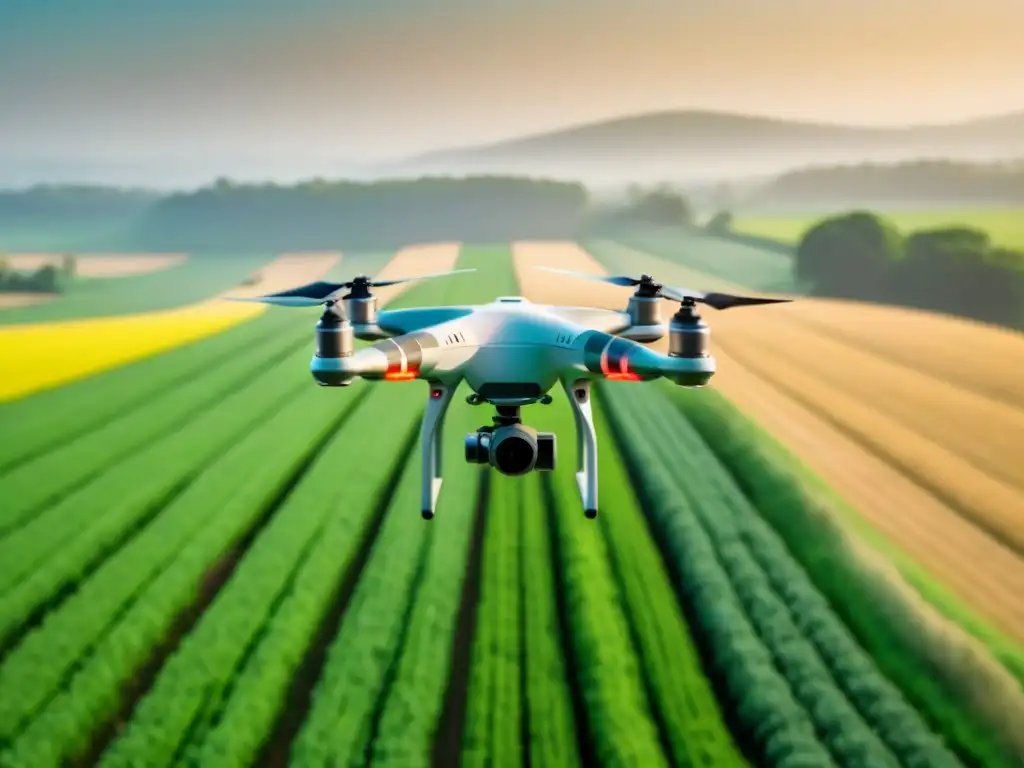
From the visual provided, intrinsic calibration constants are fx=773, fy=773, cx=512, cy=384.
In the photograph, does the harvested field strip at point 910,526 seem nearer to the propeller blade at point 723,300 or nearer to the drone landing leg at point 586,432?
the propeller blade at point 723,300

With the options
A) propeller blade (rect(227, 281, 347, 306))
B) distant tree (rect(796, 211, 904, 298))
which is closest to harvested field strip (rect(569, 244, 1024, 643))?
propeller blade (rect(227, 281, 347, 306))

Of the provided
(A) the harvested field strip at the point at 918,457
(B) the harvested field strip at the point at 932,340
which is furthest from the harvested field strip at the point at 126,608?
(B) the harvested field strip at the point at 932,340

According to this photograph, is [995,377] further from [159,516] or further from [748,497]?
[159,516]

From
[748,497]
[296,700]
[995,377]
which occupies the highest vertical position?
[995,377]

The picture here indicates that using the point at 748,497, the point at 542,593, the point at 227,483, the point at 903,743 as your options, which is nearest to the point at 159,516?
the point at 227,483

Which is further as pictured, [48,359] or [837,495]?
[48,359]

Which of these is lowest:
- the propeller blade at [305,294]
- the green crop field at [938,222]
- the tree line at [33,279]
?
the tree line at [33,279]

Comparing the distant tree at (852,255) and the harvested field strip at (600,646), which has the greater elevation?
the distant tree at (852,255)
